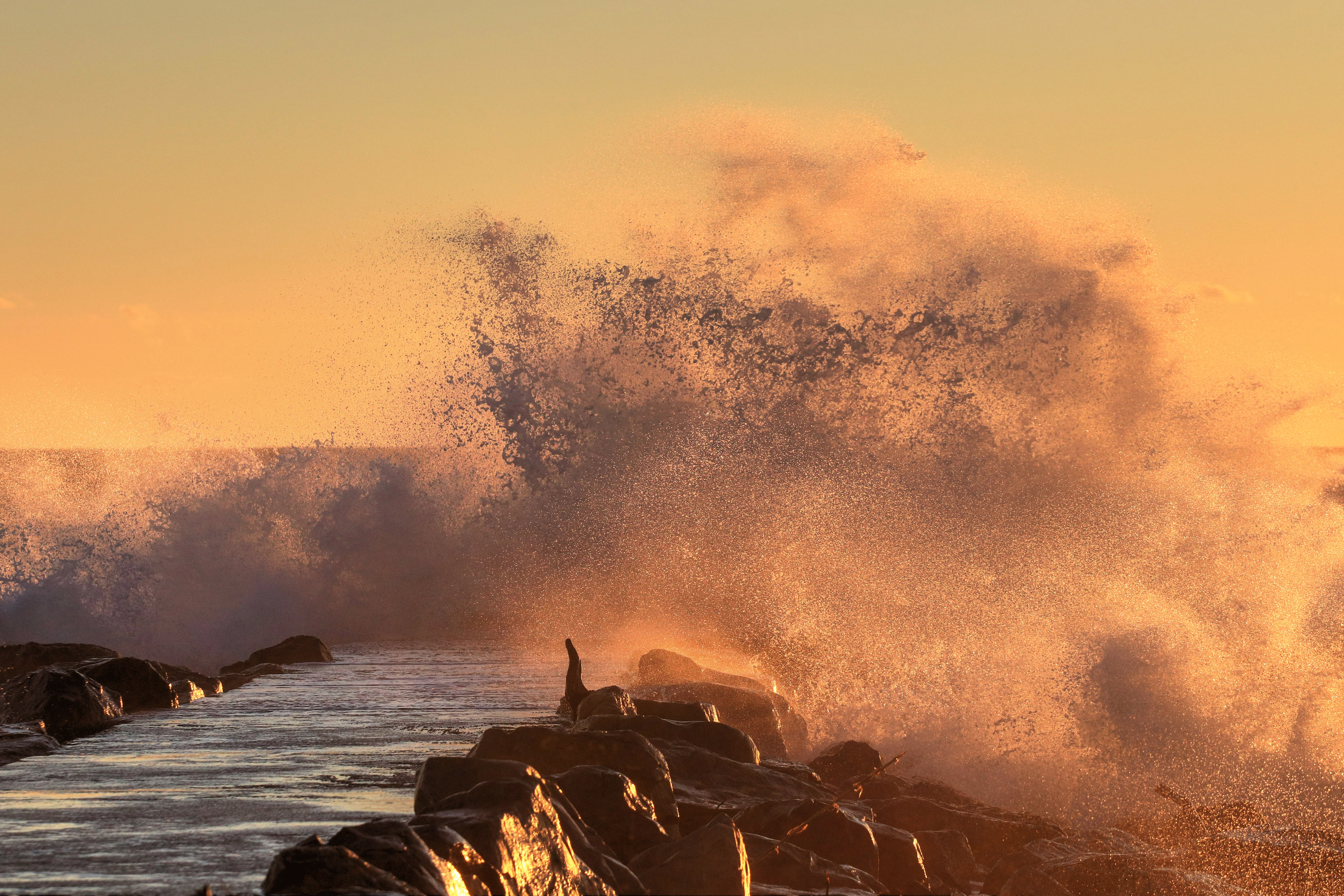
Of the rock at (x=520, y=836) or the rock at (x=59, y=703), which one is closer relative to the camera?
the rock at (x=520, y=836)

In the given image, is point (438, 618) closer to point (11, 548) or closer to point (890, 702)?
point (11, 548)

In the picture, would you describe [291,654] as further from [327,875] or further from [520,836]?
[327,875]

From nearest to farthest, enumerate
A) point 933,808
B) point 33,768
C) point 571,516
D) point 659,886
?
1. point 659,886
2. point 33,768
3. point 933,808
4. point 571,516

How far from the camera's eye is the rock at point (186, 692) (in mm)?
10703

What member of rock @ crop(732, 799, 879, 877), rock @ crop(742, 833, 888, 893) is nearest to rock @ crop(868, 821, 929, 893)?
rock @ crop(732, 799, 879, 877)

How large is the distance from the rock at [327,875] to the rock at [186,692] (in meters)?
7.13

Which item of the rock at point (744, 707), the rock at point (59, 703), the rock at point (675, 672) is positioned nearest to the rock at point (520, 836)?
the rock at point (59, 703)

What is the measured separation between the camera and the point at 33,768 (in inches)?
272

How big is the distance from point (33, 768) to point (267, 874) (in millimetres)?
3655

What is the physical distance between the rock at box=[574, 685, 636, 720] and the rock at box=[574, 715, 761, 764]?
0.13 meters

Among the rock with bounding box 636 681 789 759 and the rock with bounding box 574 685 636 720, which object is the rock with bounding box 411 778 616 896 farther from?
the rock with bounding box 636 681 789 759

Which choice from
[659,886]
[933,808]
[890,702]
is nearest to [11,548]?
[890,702]

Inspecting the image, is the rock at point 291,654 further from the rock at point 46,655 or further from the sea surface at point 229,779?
the sea surface at point 229,779

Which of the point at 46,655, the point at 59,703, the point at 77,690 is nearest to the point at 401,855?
the point at 59,703
